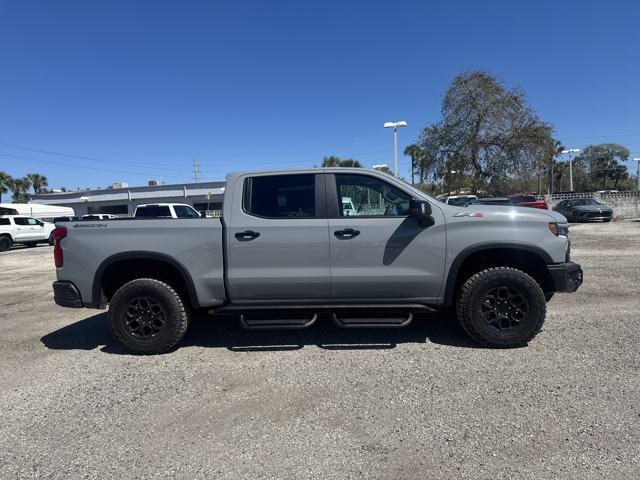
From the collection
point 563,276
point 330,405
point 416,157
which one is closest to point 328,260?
point 330,405

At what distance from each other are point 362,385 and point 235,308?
61.8 inches

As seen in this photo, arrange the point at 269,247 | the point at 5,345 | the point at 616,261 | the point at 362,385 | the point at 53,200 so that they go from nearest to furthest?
the point at 362,385 → the point at 269,247 → the point at 5,345 → the point at 616,261 → the point at 53,200

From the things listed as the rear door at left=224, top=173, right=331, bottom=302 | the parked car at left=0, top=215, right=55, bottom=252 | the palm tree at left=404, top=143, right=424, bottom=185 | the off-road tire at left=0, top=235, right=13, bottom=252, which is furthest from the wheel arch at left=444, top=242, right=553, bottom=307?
the palm tree at left=404, top=143, right=424, bottom=185

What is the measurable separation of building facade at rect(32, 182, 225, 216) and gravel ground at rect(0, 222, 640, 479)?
39.2 meters

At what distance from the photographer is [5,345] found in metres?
5.27

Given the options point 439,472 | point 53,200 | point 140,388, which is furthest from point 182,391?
point 53,200

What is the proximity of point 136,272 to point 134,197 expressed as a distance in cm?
4429

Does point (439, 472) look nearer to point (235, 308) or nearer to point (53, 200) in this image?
point (235, 308)

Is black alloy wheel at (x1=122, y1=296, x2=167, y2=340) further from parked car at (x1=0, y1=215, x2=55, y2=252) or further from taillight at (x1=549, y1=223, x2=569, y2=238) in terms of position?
parked car at (x1=0, y1=215, x2=55, y2=252)

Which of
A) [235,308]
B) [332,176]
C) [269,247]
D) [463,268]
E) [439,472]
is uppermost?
[332,176]

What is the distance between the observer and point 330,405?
3.44m

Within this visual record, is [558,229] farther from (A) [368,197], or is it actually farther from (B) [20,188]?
(B) [20,188]

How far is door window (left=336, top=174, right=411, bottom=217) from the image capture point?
4.52 meters

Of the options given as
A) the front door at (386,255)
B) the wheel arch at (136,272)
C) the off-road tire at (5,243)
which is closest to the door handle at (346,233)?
the front door at (386,255)
